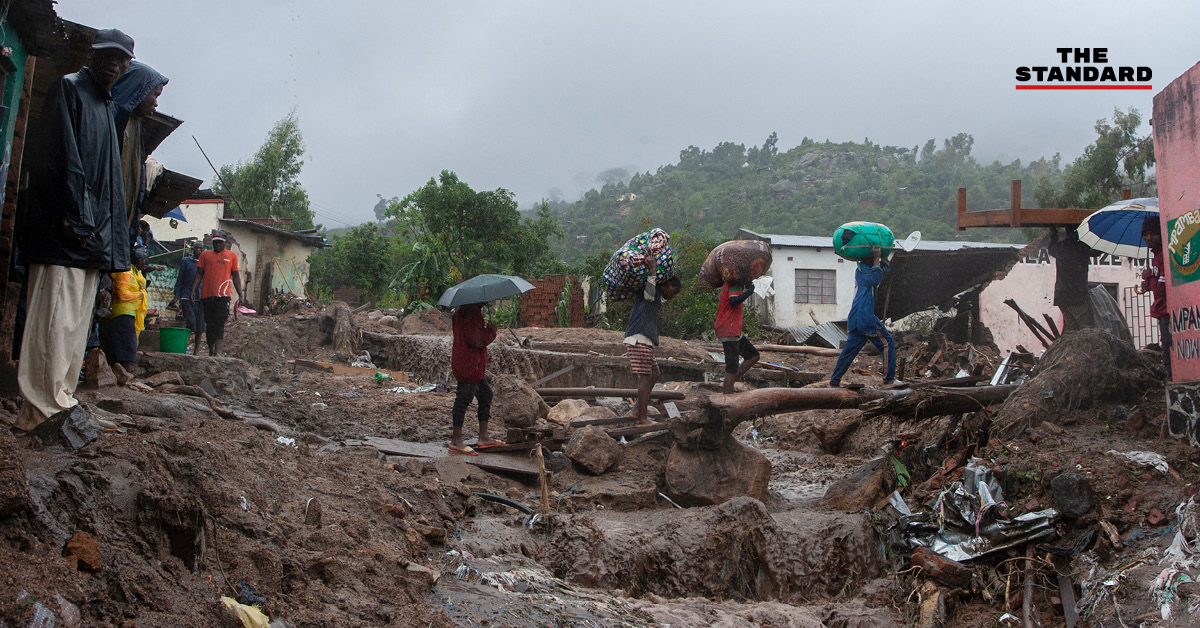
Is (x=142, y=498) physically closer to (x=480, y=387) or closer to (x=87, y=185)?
(x=87, y=185)

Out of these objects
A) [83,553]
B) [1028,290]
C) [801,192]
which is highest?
[801,192]

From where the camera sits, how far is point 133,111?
4613mm

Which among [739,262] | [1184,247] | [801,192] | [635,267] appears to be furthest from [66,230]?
[801,192]

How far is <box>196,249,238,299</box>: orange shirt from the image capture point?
919cm

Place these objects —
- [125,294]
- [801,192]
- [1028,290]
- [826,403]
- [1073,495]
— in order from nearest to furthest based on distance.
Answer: [1073,495]
[125,294]
[826,403]
[1028,290]
[801,192]

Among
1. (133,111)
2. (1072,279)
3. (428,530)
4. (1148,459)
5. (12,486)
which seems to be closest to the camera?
(12,486)

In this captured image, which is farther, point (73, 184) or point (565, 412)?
point (565, 412)

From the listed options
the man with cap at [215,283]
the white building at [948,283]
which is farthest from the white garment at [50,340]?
the white building at [948,283]

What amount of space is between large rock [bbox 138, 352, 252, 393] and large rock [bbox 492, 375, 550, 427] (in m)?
2.86

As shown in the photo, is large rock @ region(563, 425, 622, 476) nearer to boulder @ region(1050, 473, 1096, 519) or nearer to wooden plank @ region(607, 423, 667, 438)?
wooden plank @ region(607, 423, 667, 438)

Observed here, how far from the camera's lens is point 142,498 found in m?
2.84

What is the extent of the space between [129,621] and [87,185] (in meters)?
2.56

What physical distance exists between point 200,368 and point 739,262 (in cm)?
555

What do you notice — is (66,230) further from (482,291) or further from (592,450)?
(592,450)
